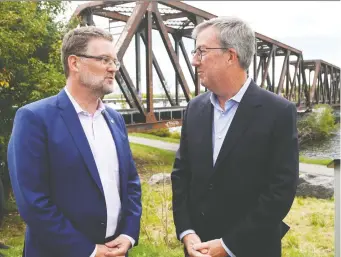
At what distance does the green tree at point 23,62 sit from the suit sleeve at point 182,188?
4.35m

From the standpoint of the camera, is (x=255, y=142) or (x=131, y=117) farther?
(x=131, y=117)

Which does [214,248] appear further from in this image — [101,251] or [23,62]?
[23,62]

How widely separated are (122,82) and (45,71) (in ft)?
14.0

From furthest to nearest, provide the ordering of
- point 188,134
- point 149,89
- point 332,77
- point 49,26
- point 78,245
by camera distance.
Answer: point 332,77, point 149,89, point 49,26, point 188,134, point 78,245

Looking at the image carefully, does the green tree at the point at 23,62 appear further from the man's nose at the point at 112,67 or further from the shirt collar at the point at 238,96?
the shirt collar at the point at 238,96

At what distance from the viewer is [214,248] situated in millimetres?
2170

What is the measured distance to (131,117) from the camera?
1078 centimetres

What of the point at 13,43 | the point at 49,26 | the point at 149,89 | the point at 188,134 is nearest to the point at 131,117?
the point at 149,89

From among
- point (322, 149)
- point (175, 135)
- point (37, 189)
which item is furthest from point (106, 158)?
point (175, 135)

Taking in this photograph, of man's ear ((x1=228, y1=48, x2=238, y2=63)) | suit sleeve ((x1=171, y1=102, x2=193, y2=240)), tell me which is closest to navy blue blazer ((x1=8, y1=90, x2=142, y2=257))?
suit sleeve ((x1=171, y1=102, x2=193, y2=240))

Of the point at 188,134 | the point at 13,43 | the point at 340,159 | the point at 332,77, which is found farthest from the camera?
the point at 332,77

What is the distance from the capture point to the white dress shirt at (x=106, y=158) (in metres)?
2.22

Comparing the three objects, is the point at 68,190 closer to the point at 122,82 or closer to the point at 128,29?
the point at 128,29

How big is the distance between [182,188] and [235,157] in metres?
0.44
